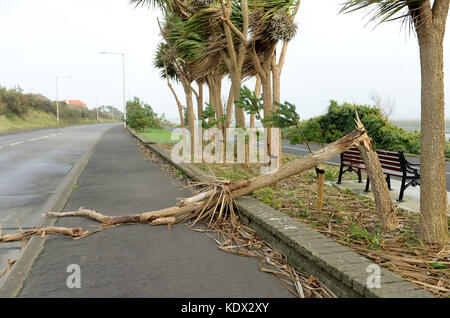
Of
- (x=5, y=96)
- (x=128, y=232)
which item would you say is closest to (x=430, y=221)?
(x=128, y=232)

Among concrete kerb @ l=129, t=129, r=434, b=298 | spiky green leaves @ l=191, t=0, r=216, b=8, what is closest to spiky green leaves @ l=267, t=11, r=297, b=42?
spiky green leaves @ l=191, t=0, r=216, b=8

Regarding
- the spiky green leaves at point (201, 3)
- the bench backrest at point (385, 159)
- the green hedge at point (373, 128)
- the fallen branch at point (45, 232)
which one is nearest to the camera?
the fallen branch at point (45, 232)

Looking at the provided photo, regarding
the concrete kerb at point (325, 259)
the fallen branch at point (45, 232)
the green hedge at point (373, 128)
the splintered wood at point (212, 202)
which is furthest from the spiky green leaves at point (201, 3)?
the green hedge at point (373, 128)

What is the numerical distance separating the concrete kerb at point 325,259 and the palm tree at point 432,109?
98 cm

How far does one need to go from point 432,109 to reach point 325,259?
1734mm

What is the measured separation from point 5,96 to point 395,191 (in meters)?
50.1

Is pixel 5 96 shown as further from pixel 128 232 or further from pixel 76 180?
pixel 128 232

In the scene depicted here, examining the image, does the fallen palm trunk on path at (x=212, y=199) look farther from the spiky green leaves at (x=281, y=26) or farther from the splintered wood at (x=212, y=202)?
the spiky green leaves at (x=281, y=26)

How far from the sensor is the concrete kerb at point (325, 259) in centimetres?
223

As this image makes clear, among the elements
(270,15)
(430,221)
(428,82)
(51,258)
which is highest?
(270,15)

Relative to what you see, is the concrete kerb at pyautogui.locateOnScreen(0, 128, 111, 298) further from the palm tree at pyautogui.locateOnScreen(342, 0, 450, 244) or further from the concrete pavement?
the palm tree at pyautogui.locateOnScreen(342, 0, 450, 244)

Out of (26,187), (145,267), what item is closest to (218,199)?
(145,267)

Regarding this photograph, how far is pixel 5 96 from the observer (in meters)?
45.6

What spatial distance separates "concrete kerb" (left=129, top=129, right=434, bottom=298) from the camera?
7.32ft
